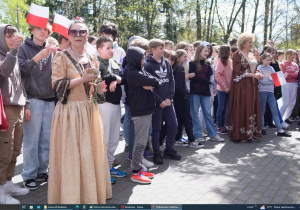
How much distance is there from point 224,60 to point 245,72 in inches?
29.4

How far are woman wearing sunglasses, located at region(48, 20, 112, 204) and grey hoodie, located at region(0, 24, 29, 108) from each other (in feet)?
1.90

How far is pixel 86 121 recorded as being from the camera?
155 inches

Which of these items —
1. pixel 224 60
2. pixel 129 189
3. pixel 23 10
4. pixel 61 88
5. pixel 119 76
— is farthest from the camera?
pixel 23 10

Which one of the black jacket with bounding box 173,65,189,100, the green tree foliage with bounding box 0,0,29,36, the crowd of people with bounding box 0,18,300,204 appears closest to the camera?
the crowd of people with bounding box 0,18,300,204

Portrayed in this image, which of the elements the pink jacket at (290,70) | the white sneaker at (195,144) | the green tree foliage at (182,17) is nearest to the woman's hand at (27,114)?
the white sneaker at (195,144)

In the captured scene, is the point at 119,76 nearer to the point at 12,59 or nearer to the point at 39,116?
the point at 39,116

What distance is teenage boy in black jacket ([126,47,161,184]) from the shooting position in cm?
502

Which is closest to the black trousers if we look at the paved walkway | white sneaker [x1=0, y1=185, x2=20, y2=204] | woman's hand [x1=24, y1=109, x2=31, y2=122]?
the paved walkway

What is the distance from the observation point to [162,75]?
5965mm

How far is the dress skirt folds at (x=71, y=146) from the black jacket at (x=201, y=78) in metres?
4.05

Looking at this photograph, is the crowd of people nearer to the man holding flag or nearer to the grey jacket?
the man holding flag

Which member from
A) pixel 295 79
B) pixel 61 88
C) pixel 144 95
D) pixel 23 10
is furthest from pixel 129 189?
pixel 23 10

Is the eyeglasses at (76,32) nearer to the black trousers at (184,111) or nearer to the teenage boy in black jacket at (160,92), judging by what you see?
the teenage boy in black jacket at (160,92)

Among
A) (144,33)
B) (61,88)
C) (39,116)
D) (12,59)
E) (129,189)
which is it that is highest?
(144,33)
